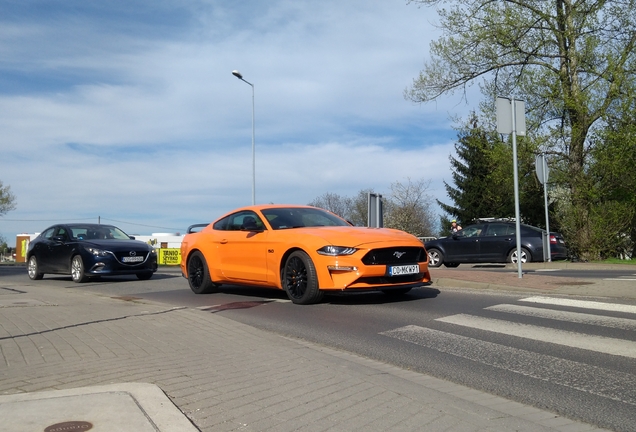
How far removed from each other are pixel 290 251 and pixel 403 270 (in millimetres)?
1688

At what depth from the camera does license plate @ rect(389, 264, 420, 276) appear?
916cm

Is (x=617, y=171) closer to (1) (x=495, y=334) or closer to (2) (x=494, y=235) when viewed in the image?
(2) (x=494, y=235)

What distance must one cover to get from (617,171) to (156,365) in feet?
67.4

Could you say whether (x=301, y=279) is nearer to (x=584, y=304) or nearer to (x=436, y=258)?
(x=584, y=304)

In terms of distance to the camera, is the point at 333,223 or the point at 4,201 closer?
the point at 333,223

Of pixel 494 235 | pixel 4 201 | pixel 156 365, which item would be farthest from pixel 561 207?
pixel 4 201

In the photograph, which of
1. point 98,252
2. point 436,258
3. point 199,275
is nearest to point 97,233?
point 98,252

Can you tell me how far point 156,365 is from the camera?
17.6 ft

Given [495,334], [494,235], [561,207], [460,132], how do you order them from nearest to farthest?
[495,334]
[494,235]
[561,207]
[460,132]

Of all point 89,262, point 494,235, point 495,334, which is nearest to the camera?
point 495,334

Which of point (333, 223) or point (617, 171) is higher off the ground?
point (617, 171)

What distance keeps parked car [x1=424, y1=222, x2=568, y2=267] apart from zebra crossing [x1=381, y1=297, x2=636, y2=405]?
39.3 ft

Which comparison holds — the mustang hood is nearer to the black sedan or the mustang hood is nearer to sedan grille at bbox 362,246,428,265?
sedan grille at bbox 362,246,428,265

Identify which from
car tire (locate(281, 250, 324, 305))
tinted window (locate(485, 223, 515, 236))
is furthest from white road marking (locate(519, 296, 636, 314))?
tinted window (locate(485, 223, 515, 236))
